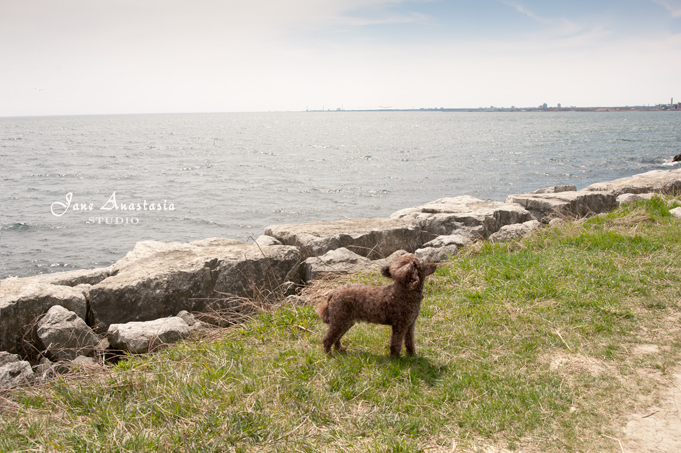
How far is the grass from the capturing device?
3.21 metres

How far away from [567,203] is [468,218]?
140 inches

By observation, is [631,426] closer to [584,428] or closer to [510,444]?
[584,428]

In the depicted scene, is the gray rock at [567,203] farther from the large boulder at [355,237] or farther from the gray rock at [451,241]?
the large boulder at [355,237]

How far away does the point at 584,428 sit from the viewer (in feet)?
10.9

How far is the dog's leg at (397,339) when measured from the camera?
412 cm

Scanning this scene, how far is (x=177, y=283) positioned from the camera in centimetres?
655

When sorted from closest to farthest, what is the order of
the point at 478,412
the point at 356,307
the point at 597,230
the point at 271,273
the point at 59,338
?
1. the point at 478,412
2. the point at 356,307
3. the point at 59,338
4. the point at 271,273
5. the point at 597,230

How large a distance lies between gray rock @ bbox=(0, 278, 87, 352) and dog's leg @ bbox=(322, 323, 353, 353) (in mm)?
4059

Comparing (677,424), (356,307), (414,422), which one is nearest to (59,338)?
(356,307)

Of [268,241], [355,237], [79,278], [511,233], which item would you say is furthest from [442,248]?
[79,278]

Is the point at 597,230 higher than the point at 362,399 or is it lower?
higher

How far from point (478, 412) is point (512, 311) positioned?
204 centimetres

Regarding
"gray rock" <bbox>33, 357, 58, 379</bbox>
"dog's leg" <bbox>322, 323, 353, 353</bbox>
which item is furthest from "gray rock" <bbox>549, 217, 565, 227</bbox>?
"gray rock" <bbox>33, 357, 58, 379</bbox>

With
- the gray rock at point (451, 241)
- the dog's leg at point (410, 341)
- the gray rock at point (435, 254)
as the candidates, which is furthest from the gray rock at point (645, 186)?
the dog's leg at point (410, 341)
